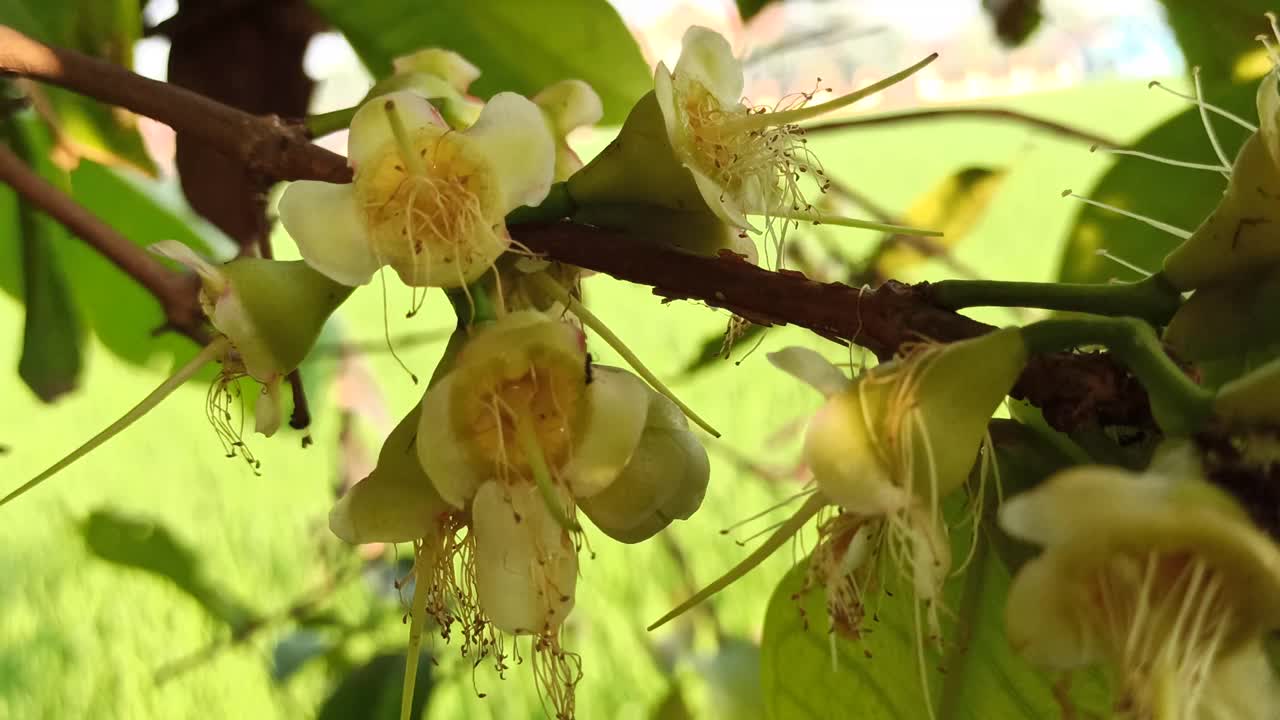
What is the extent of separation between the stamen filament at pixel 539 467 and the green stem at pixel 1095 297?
0.10 m

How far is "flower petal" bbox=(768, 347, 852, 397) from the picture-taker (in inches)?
7.9

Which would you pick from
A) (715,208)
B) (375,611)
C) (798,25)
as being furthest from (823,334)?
(798,25)

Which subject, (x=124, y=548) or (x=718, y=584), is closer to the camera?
(x=718, y=584)

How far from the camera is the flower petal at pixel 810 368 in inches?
7.9

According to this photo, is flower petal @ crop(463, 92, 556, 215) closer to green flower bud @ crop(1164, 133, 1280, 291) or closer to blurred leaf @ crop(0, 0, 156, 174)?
green flower bud @ crop(1164, 133, 1280, 291)

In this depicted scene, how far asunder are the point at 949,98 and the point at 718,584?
65 centimetres

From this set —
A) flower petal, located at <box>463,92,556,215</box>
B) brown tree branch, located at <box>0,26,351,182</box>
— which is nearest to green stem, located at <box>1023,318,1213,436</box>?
flower petal, located at <box>463,92,556,215</box>

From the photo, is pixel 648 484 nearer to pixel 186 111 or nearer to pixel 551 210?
pixel 551 210

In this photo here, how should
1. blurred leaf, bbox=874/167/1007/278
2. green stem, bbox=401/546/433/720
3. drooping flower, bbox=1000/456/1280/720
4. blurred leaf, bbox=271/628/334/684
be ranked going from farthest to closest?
blurred leaf, bbox=874/167/1007/278
blurred leaf, bbox=271/628/334/684
green stem, bbox=401/546/433/720
drooping flower, bbox=1000/456/1280/720

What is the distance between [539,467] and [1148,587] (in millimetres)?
120

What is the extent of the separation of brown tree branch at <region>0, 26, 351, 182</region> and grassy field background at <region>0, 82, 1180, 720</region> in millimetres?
327

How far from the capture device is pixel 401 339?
0.66 meters

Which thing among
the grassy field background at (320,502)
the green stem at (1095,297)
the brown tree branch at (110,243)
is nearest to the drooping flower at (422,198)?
the green stem at (1095,297)

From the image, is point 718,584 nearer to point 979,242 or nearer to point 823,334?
point 823,334
